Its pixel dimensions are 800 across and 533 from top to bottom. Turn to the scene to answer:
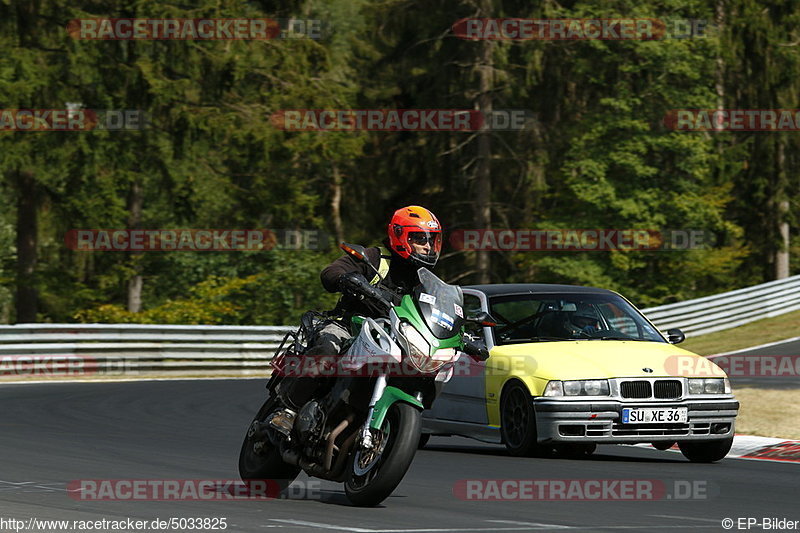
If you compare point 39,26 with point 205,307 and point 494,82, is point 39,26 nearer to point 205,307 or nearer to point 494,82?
point 205,307

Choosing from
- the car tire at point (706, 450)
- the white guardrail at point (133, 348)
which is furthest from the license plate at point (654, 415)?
the white guardrail at point (133, 348)

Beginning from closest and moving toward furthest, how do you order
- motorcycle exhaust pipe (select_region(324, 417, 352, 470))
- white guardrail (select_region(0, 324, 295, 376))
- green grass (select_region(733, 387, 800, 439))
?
motorcycle exhaust pipe (select_region(324, 417, 352, 470)), green grass (select_region(733, 387, 800, 439)), white guardrail (select_region(0, 324, 295, 376))

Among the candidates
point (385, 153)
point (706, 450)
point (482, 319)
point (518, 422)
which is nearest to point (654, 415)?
point (706, 450)

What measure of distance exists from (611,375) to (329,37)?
142ft

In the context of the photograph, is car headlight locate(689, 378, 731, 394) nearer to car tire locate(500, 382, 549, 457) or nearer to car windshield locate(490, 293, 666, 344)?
car windshield locate(490, 293, 666, 344)

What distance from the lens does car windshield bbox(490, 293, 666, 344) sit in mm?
13289

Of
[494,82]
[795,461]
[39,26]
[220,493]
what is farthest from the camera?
[494,82]

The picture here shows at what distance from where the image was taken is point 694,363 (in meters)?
12.6

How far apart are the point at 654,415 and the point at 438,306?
13.6 feet

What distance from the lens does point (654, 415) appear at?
39.7 ft

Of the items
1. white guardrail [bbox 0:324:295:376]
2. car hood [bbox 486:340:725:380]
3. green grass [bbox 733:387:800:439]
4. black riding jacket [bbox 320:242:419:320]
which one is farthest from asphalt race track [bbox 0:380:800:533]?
white guardrail [bbox 0:324:295:376]

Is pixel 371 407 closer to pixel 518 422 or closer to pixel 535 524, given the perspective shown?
pixel 535 524

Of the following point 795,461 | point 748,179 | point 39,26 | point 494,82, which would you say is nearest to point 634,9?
point 494,82

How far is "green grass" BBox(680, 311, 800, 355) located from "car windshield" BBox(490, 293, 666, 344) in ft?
57.4
